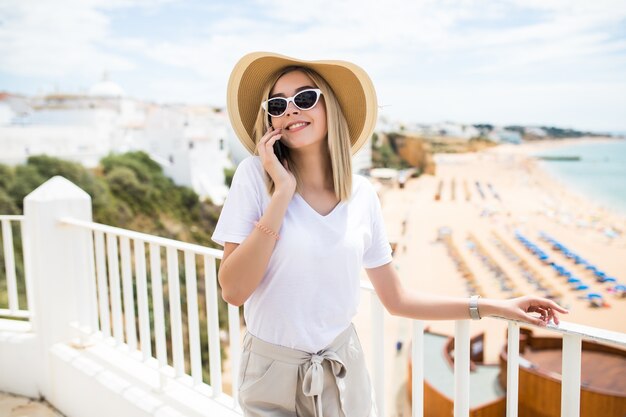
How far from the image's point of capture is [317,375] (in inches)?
41.9

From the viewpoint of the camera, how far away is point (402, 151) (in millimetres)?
65938

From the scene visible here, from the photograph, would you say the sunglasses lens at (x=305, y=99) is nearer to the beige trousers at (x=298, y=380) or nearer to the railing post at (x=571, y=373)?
the beige trousers at (x=298, y=380)

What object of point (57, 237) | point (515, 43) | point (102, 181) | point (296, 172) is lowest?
point (102, 181)

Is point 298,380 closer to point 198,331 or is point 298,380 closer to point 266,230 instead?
point 266,230

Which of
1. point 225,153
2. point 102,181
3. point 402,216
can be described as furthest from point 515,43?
point 102,181

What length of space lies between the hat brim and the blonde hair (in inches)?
1.0

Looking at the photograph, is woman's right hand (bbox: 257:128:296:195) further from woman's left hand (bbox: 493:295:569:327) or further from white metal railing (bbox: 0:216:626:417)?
woman's left hand (bbox: 493:295:569:327)

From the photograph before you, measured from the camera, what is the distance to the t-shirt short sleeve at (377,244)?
3.96 ft

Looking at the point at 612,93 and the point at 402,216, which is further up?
the point at 612,93

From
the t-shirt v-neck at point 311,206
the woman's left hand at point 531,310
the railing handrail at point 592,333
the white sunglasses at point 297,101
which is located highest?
the white sunglasses at point 297,101

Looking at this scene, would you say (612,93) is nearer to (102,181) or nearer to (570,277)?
(570,277)

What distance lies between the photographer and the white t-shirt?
1.04 meters

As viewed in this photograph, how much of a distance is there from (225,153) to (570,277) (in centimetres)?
2881

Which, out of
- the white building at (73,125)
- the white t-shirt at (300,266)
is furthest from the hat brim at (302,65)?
the white building at (73,125)
